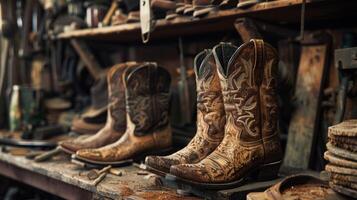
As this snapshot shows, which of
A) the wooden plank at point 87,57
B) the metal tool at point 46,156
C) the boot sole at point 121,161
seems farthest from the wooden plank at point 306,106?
the wooden plank at point 87,57

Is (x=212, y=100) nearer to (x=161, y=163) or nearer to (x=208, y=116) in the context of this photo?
(x=208, y=116)

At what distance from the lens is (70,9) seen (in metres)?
2.29

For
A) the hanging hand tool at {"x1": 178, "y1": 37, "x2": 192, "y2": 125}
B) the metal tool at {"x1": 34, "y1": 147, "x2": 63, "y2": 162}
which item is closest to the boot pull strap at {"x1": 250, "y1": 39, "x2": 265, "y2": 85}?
the hanging hand tool at {"x1": 178, "y1": 37, "x2": 192, "y2": 125}

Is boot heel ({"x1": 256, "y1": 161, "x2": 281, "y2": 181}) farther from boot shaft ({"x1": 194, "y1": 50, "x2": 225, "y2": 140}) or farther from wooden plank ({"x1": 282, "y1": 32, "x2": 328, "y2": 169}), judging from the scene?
wooden plank ({"x1": 282, "y1": 32, "x2": 328, "y2": 169})

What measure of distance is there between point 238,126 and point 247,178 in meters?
0.14

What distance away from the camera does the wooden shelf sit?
1.27 metres

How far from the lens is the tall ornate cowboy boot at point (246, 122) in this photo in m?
1.11

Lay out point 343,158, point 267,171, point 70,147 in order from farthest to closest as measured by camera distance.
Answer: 1. point 70,147
2. point 267,171
3. point 343,158

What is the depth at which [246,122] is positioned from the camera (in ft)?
3.79

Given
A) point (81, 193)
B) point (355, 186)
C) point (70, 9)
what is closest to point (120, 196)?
point (81, 193)

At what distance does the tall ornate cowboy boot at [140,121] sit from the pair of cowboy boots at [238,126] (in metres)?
0.31

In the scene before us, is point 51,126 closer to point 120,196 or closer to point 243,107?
point 120,196

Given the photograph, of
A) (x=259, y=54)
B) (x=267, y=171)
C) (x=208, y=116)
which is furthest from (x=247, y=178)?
(x=259, y=54)

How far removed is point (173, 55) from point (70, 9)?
623mm
